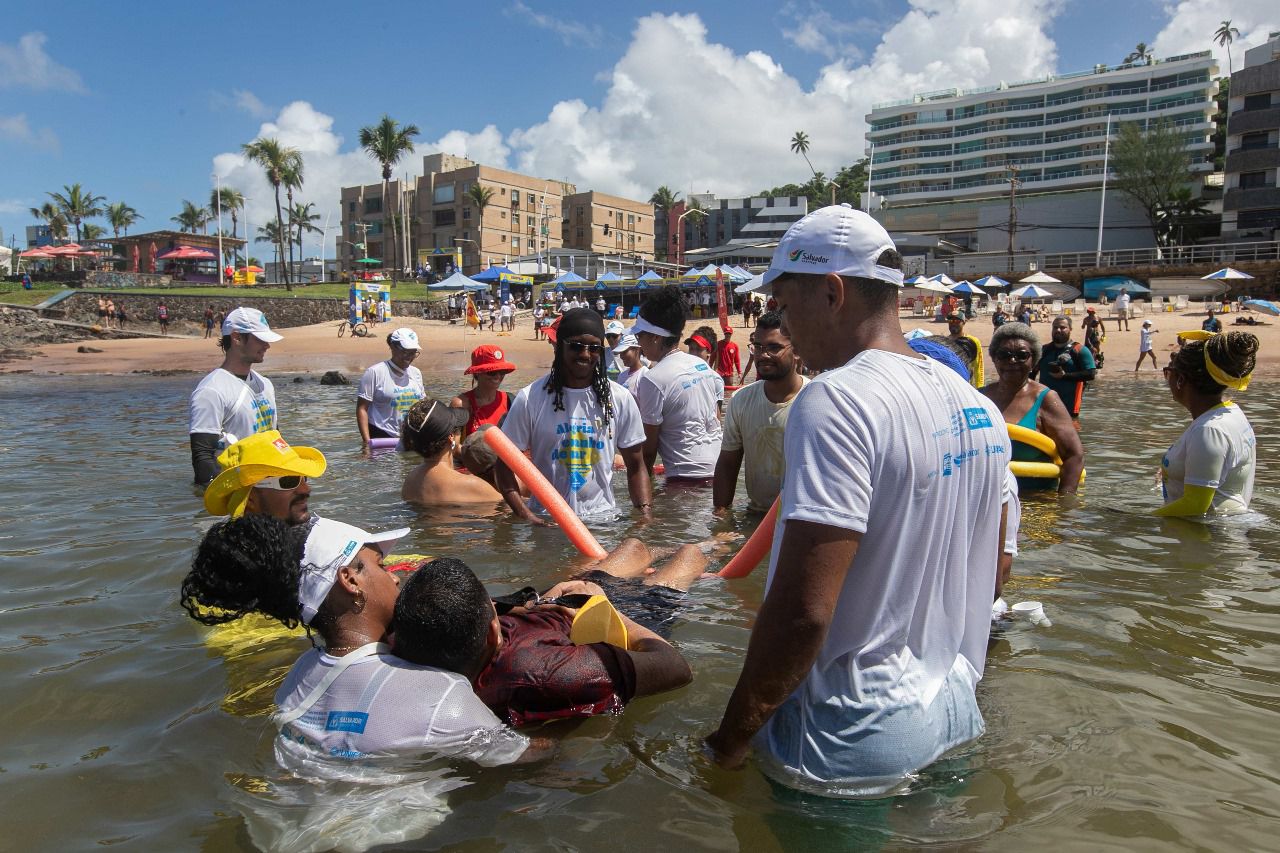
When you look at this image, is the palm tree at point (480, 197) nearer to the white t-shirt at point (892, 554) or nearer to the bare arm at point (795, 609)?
the white t-shirt at point (892, 554)

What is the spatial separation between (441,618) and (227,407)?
3970 millimetres

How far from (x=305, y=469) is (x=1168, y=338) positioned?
3458 centimetres

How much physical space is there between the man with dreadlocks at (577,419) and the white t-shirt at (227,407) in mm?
1888

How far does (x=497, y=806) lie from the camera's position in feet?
10.1

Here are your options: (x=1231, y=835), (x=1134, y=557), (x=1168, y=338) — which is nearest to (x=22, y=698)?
(x=1231, y=835)

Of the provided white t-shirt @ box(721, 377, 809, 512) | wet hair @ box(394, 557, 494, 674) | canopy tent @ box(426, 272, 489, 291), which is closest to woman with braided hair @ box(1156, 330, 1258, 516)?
white t-shirt @ box(721, 377, 809, 512)

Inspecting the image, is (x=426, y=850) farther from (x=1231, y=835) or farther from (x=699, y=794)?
(x=1231, y=835)

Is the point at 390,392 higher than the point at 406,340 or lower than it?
lower

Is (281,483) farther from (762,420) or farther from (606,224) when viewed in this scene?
(606,224)

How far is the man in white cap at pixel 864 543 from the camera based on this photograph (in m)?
2.04

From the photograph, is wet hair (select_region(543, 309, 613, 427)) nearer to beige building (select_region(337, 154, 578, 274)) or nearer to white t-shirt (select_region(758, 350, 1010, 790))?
white t-shirt (select_region(758, 350, 1010, 790))

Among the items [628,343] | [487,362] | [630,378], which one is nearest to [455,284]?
[628,343]

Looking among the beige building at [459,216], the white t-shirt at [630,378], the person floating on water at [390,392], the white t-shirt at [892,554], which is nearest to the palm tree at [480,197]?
the beige building at [459,216]

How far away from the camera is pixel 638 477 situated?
629 centimetres
